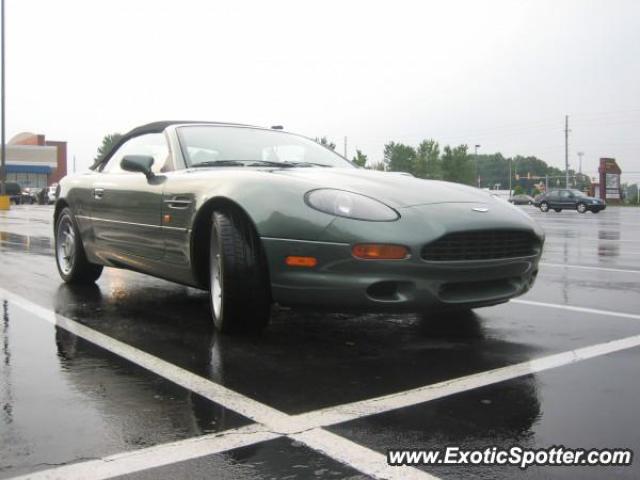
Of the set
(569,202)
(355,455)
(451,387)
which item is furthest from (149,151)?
(569,202)

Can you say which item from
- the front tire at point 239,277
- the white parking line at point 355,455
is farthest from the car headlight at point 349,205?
the white parking line at point 355,455

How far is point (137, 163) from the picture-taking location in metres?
5.02

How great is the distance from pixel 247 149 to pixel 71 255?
89.3 inches

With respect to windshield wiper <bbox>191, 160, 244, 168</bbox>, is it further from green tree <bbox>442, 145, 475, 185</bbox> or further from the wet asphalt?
green tree <bbox>442, 145, 475, 185</bbox>

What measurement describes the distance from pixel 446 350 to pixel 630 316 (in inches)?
72.6

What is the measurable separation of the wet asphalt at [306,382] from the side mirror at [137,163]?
104cm

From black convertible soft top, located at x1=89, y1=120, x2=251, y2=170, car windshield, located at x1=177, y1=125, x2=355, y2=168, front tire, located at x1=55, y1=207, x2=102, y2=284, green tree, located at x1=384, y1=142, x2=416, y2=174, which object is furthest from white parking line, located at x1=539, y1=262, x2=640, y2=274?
green tree, located at x1=384, y1=142, x2=416, y2=174

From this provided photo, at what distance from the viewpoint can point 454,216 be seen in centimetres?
404

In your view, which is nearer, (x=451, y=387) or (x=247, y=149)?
(x=451, y=387)

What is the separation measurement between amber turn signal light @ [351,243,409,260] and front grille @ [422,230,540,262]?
0.12 metres

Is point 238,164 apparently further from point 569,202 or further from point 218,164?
point 569,202

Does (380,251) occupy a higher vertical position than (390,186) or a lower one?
lower

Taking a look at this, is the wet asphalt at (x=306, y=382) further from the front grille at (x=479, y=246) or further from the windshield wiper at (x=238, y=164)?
the windshield wiper at (x=238, y=164)

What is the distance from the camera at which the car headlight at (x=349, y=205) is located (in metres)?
3.93
